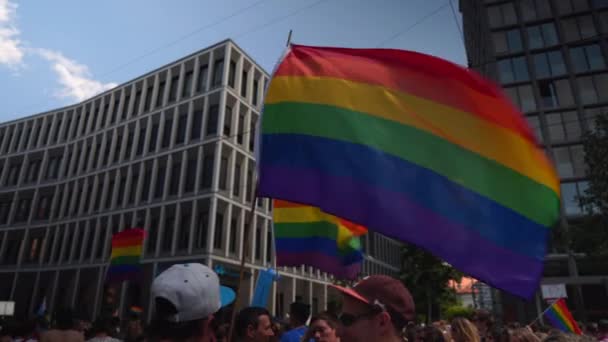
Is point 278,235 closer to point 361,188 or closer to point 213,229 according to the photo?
point 361,188

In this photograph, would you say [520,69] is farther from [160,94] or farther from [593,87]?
[160,94]

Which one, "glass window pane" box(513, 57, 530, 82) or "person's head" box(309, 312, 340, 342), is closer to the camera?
"person's head" box(309, 312, 340, 342)

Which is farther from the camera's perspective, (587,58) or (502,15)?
(502,15)

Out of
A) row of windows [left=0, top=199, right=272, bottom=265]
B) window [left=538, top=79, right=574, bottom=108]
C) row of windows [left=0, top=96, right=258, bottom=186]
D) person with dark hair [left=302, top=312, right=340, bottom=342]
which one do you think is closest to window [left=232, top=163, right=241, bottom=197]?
row of windows [left=0, top=199, right=272, bottom=265]

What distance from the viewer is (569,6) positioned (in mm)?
36312

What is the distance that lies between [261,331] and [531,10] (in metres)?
42.8

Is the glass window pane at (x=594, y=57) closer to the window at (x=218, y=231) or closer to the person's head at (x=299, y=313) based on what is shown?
the window at (x=218, y=231)

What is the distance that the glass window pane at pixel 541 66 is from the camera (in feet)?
116

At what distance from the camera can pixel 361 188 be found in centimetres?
365

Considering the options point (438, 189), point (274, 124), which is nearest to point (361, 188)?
point (438, 189)

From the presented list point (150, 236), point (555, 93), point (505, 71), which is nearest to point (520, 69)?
point (505, 71)

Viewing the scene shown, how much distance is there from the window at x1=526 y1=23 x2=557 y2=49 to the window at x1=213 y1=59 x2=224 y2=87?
89.3 ft

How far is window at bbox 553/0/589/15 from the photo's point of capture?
36.0m

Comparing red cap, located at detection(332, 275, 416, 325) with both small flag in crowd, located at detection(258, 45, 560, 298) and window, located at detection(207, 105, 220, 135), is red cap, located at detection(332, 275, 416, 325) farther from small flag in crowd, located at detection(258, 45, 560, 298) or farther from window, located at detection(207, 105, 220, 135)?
window, located at detection(207, 105, 220, 135)
